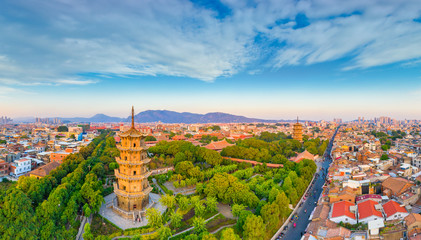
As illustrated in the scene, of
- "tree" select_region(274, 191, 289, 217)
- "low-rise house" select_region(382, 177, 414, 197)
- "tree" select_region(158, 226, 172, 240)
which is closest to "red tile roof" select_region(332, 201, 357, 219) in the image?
"tree" select_region(274, 191, 289, 217)

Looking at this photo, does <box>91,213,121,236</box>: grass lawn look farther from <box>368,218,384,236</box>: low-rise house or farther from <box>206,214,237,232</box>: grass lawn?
<box>368,218,384,236</box>: low-rise house

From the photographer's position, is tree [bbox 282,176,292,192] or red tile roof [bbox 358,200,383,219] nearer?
red tile roof [bbox 358,200,383,219]

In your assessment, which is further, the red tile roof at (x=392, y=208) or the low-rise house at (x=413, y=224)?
the red tile roof at (x=392, y=208)

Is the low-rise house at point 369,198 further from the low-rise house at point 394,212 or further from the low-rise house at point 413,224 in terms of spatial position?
the low-rise house at point 413,224

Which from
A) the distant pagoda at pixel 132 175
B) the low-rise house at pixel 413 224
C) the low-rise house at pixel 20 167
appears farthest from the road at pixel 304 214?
the low-rise house at pixel 20 167

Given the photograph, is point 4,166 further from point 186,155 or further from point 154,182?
point 186,155
